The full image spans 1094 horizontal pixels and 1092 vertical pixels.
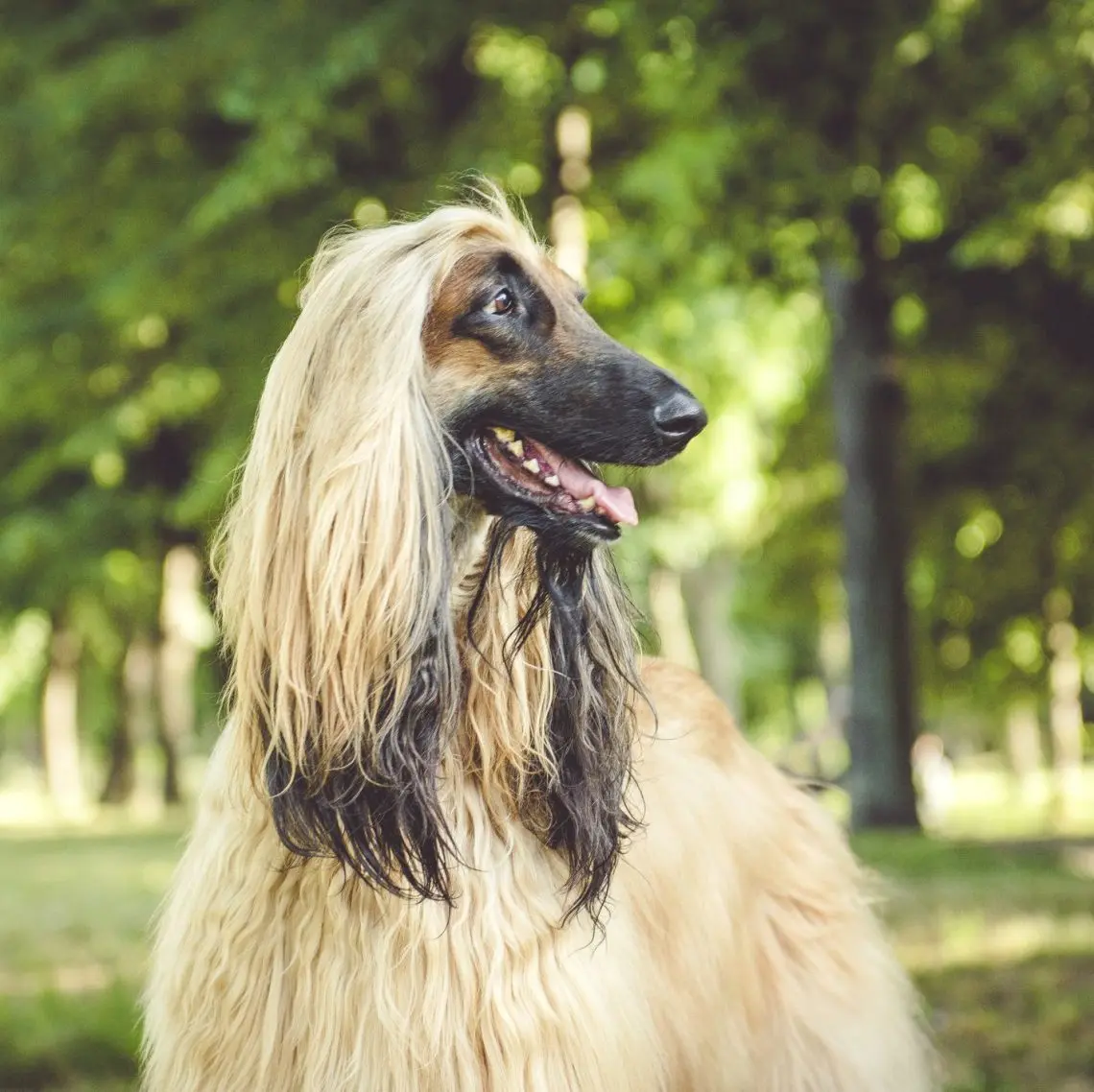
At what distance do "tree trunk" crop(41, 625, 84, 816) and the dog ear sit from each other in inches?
780

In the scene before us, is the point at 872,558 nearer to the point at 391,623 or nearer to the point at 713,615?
the point at 713,615

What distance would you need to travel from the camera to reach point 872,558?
10.8m

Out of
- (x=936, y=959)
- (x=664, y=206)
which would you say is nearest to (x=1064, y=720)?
(x=664, y=206)

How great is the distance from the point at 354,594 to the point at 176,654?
645 inches

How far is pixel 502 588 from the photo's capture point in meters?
2.74

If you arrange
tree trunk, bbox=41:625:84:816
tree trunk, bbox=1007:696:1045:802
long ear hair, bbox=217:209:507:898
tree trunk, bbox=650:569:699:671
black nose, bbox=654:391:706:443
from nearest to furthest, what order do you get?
long ear hair, bbox=217:209:507:898 → black nose, bbox=654:391:706:443 → tree trunk, bbox=650:569:699:671 → tree trunk, bbox=41:625:84:816 → tree trunk, bbox=1007:696:1045:802

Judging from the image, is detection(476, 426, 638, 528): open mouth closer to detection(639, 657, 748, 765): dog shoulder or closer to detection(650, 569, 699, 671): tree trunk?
detection(639, 657, 748, 765): dog shoulder

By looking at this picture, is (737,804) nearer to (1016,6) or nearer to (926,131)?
(1016,6)

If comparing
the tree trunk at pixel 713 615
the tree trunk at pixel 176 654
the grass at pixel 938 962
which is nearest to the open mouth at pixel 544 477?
the grass at pixel 938 962

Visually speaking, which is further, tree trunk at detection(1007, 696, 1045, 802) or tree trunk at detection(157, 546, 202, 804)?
tree trunk at detection(1007, 696, 1045, 802)

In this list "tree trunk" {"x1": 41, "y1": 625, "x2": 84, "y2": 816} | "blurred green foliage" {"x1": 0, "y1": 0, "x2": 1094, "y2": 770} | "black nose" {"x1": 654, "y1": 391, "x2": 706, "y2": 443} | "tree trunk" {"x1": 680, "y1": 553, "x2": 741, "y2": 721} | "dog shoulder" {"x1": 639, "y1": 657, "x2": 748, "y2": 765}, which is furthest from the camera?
"tree trunk" {"x1": 41, "y1": 625, "x2": 84, "y2": 816}

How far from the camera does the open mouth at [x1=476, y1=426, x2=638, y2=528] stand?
8.77ft

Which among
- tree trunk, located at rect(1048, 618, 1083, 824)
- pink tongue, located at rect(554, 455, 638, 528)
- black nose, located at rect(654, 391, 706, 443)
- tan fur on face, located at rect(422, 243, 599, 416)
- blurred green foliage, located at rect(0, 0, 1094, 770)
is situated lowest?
tree trunk, located at rect(1048, 618, 1083, 824)

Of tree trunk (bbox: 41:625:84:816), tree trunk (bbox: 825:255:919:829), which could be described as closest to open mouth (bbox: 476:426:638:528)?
tree trunk (bbox: 825:255:919:829)
